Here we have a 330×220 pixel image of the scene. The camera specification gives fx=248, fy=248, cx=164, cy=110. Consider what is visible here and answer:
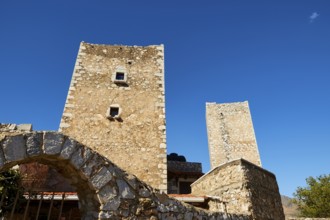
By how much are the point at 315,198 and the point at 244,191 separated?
1865 cm

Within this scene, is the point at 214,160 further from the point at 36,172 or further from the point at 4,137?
the point at 4,137

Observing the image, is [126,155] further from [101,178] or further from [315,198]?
[315,198]

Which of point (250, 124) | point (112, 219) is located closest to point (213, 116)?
point (250, 124)

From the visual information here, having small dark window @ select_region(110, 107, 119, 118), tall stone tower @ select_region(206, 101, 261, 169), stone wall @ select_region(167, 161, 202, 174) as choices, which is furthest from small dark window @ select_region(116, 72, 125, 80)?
tall stone tower @ select_region(206, 101, 261, 169)

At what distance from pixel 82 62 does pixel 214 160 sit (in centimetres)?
1769

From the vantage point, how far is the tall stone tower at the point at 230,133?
2567cm

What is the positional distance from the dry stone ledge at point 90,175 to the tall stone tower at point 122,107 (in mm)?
6487

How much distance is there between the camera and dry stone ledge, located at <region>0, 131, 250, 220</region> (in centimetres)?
279

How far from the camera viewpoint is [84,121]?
10.9 meters

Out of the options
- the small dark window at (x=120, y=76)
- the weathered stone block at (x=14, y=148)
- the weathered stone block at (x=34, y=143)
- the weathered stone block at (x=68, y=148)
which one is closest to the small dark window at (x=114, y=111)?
the small dark window at (x=120, y=76)

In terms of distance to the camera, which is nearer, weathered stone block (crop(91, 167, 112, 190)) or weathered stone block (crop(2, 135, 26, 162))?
weathered stone block (crop(2, 135, 26, 162))

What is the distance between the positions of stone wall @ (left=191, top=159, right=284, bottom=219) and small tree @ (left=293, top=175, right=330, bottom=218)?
1550 cm

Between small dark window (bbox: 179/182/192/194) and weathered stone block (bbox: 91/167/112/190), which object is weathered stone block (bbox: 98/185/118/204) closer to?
weathered stone block (bbox: 91/167/112/190)

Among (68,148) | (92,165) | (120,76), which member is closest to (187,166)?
(120,76)
